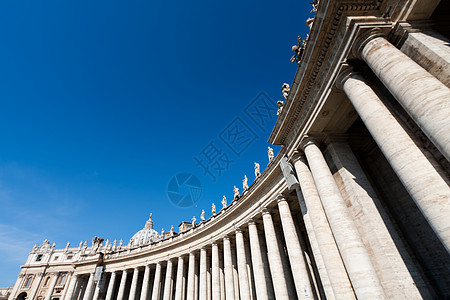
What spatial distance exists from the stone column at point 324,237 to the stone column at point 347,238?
1212 millimetres

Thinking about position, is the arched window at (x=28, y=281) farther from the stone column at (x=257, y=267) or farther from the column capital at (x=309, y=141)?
the column capital at (x=309, y=141)

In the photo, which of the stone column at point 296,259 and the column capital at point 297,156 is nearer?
the column capital at point 297,156

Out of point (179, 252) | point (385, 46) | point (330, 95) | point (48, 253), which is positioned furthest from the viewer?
point (48, 253)

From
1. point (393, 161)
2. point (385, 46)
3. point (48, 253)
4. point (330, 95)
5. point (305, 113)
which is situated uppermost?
point (48, 253)

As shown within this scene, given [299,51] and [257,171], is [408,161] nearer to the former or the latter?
[299,51]

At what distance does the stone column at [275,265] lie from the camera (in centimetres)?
1624

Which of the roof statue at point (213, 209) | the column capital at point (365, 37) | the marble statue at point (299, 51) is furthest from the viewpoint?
the roof statue at point (213, 209)

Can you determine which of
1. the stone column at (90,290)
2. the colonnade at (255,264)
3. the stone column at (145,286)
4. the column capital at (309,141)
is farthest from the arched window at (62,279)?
the column capital at (309,141)

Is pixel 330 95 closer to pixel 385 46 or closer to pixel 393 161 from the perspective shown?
pixel 385 46

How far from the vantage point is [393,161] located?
682 centimetres

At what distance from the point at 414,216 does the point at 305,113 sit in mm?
7595

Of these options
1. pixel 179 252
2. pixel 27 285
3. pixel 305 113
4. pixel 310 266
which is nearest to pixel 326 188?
pixel 305 113

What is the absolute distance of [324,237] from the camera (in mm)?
11062

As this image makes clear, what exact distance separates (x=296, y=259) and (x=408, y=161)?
438 inches
